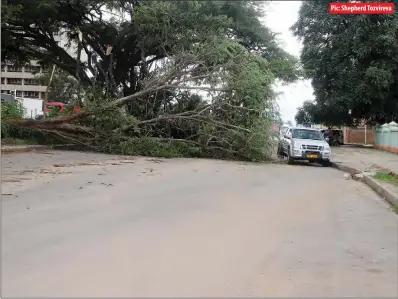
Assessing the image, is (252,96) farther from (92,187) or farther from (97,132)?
(92,187)

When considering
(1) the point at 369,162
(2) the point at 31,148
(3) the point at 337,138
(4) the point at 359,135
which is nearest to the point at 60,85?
(3) the point at 337,138

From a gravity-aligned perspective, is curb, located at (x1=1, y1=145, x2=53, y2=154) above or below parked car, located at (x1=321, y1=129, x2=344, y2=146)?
below

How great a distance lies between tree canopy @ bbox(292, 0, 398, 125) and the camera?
2808 centimetres

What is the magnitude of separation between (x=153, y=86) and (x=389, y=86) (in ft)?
64.1

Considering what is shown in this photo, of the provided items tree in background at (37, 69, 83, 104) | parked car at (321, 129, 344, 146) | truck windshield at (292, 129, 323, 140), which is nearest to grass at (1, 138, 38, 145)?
truck windshield at (292, 129, 323, 140)

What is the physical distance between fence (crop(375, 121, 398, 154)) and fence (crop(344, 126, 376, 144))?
9288mm

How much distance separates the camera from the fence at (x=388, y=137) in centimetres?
2483

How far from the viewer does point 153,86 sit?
17.9 m

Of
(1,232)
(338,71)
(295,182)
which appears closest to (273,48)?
(338,71)

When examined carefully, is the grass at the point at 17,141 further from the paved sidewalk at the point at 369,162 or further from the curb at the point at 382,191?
the curb at the point at 382,191

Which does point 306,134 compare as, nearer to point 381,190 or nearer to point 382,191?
point 381,190

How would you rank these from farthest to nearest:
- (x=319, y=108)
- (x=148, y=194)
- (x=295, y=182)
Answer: (x=319, y=108), (x=295, y=182), (x=148, y=194)

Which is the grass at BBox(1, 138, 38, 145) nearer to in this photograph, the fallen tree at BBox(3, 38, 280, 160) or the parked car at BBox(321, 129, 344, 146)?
the fallen tree at BBox(3, 38, 280, 160)

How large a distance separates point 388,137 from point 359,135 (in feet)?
48.3
